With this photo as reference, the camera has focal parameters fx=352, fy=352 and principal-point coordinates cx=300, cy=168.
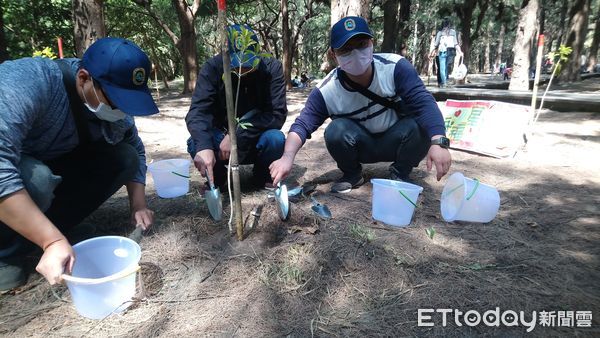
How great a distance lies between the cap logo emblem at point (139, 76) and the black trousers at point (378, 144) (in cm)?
135

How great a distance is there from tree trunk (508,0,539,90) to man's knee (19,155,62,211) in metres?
8.04

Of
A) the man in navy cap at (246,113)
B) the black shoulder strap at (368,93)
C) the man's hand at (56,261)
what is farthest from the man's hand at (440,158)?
the man's hand at (56,261)

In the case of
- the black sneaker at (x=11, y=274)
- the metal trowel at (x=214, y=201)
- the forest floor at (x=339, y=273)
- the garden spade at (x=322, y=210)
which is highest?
the metal trowel at (x=214, y=201)

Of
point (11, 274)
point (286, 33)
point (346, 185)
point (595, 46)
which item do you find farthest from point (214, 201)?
point (595, 46)

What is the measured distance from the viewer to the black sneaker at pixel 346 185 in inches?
99.9

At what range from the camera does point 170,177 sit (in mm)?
2443

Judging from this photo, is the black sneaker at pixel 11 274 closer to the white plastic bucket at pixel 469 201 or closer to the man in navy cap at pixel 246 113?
the man in navy cap at pixel 246 113

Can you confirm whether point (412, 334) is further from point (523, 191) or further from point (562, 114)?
point (562, 114)

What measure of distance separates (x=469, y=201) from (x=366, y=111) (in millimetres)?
899

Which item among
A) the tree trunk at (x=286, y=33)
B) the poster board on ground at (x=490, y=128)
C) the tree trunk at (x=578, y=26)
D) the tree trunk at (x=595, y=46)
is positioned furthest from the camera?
the tree trunk at (x=595, y=46)

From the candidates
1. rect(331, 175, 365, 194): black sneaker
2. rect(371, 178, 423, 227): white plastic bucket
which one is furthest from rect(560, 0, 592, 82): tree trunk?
rect(371, 178, 423, 227): white plastic bucket

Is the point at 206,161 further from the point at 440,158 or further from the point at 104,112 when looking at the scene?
the point at 440,158

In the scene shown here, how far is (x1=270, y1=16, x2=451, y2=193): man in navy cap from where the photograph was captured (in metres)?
2.11

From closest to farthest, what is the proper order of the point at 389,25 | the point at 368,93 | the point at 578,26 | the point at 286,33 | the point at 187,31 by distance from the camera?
the point at 368,93 → the point at 389,25 → the point at 187,31 → the point at 578,26 → the point at 286,33
